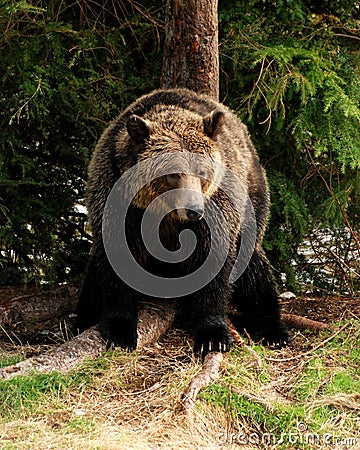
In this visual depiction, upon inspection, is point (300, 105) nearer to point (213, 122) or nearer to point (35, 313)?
point (213, 122)

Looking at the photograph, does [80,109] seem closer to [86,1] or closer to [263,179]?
[86,1]

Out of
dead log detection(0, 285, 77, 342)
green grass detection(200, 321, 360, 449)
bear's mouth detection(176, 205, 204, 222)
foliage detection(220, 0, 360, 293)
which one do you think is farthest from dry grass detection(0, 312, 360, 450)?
foliage detection(220, 0, 360, 293)

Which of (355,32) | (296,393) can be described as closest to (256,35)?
(355,32)

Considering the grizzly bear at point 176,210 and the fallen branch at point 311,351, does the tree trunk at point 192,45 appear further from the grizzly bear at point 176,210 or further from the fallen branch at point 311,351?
the fallen branch at point 311,351

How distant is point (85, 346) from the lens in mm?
5035

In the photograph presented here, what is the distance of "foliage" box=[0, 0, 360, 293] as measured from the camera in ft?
21.3

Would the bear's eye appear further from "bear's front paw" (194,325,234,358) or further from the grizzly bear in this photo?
"bear's front paw" (194,325,234,358)

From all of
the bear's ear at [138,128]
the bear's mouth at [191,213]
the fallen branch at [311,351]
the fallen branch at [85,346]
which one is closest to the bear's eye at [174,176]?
the bear's mouth at [191,213]

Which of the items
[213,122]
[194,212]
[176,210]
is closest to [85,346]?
[176,210]

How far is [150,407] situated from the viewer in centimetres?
425

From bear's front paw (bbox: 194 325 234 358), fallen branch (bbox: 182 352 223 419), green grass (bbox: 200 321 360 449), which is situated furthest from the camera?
bear's front paw (bbox: 194 325 234 358)

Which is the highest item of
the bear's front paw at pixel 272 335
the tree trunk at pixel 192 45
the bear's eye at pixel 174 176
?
the tree trunk at pixel 192 45

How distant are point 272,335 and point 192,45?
2705 mm
